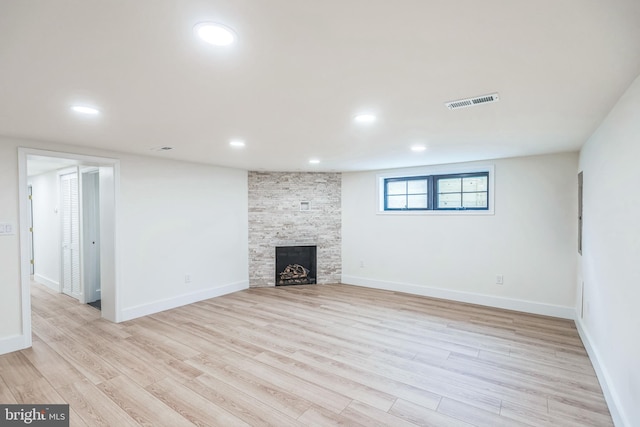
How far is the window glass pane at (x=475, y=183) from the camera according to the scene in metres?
5.05

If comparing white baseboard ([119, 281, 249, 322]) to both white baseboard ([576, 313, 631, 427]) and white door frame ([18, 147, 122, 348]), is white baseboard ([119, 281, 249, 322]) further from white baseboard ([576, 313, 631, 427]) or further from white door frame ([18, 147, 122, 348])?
white baseboard ([576, 313, 631, 427])

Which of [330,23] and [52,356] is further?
[52,356]

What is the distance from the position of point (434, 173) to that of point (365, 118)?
3.16m

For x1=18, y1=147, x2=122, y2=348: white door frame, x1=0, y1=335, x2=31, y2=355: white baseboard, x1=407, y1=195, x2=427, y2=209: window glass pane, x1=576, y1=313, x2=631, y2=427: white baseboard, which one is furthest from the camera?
x1=407, y1=195, x2=427, y2=209: window glass pane

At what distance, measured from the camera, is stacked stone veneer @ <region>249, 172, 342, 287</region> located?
6184mm

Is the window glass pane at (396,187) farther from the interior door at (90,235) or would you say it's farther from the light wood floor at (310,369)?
the interior door at (90,235)

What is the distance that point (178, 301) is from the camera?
4.91 metres

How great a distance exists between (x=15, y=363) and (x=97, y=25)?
359cm

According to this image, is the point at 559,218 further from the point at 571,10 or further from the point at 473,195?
the point at 571,10

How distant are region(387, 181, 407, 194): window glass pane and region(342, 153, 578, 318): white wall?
11.7 inches

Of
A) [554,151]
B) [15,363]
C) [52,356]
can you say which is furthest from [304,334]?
[554,151]

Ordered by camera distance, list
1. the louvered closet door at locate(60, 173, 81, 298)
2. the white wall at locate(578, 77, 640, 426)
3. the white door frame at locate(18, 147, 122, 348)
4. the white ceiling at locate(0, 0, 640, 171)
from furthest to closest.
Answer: the louvered closet door at locate(60, 173, 81, 298) < the white door frame at locate(18, 147, 122, 348) < the white wall at locate(578, 77, 640, 426) < the white ceiling at locate(0, 0, 640, 171)

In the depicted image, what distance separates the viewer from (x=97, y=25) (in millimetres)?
1311

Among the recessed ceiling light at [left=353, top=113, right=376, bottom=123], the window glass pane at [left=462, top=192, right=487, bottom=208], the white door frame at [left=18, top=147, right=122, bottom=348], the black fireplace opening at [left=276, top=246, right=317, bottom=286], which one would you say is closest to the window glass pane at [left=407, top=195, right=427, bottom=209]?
the window glass pane at [left=462, top=192, right=487, bottom=208]
